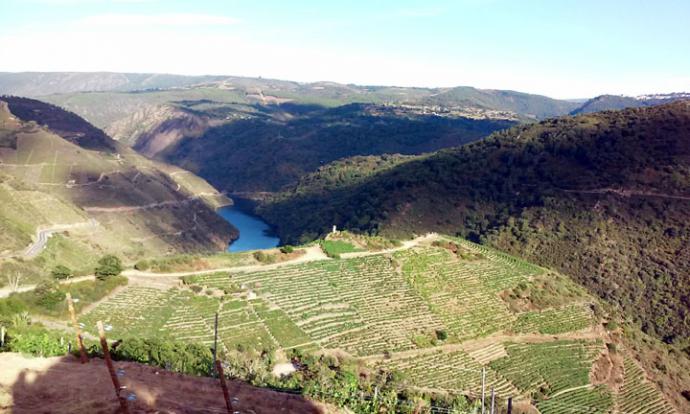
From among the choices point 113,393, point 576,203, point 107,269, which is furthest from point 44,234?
point 576,203

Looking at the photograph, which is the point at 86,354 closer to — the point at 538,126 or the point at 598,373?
the point at 598,373

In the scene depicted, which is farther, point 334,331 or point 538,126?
point 538,126

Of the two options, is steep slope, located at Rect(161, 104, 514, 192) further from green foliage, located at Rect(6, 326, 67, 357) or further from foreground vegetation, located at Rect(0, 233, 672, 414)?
green foliage, located at Rect(6, 326, 67, 357)

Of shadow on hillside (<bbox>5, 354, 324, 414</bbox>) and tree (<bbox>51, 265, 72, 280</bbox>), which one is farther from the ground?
shadow on hillside (<bbox>5, 354, 324, 414</bbox>)

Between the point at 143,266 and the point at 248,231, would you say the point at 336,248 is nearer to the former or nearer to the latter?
the point at 143,266

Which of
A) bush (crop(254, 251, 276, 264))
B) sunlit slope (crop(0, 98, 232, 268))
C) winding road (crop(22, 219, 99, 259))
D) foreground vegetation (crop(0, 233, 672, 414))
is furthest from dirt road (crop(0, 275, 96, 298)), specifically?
sunlit slope (crop(0, 98, 232, 268))

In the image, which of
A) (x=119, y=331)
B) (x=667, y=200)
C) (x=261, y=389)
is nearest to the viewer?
(x=261, y=389)

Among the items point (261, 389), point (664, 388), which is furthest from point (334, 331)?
point (664, 388)
